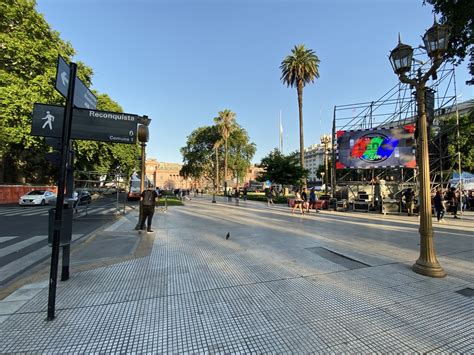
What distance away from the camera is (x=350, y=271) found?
462 cm

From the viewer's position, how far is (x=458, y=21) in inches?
303

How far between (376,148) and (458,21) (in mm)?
10858

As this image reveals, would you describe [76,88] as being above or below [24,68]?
below

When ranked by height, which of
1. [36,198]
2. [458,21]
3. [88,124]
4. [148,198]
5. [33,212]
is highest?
[458,21]

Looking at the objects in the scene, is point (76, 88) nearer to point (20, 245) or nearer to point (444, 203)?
point (20, 245)

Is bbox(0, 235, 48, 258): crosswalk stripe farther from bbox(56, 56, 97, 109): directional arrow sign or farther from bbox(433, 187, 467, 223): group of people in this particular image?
bbox(433, 187, 467, 223): group of people

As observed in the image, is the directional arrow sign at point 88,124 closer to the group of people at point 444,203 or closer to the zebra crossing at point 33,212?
the zebra crossing at point 33,212

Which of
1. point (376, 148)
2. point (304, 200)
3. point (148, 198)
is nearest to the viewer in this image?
point (148, 198)

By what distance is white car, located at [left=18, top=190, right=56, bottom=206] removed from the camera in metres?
18.3

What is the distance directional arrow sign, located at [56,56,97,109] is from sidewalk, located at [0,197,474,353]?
2.80m

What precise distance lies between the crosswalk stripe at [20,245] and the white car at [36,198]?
14260 mm

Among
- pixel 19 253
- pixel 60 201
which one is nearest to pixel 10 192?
pixel 19 253

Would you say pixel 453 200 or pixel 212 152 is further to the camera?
pixel 212 152

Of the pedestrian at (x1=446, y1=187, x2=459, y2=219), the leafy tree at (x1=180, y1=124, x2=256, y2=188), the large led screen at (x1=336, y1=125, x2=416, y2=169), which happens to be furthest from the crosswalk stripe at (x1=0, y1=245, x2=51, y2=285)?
the leafy tree at (x1=180, y1=124, x2=256, y2=188)
